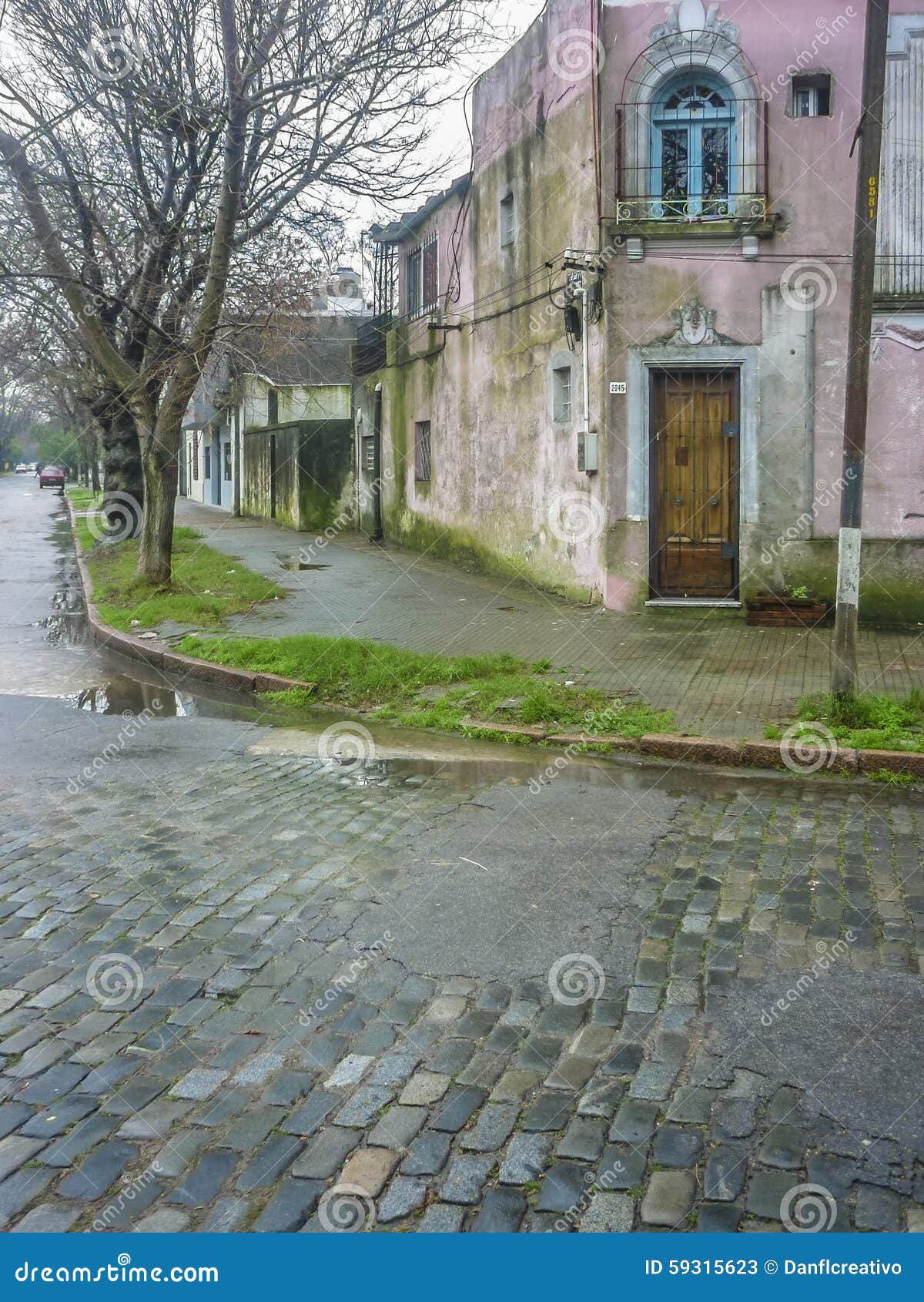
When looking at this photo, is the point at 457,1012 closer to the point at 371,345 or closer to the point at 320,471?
the point at 371,345

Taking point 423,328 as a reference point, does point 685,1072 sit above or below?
below

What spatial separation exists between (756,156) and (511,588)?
6.25 m

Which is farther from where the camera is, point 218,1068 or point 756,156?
point 756,156

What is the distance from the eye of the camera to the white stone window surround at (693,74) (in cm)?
1321

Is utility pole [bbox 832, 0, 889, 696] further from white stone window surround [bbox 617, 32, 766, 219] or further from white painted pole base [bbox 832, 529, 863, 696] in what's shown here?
white stone window surround [bbox 617, 32, 766, 219]

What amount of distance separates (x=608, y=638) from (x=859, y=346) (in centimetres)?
476

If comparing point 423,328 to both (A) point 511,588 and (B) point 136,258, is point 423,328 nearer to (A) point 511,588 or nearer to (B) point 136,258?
(B) point 136,258

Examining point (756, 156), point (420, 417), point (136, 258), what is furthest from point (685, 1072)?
point (420, 417)

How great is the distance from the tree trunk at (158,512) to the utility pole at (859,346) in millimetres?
9710

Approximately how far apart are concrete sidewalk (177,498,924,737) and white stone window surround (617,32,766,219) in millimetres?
4769

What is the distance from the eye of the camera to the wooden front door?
13.7 m

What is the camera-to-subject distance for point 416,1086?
139 inches

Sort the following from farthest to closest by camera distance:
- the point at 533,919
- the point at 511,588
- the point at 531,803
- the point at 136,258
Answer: the point at 136,258
the point at 511,588
the point at 531,803
the point at 533,919

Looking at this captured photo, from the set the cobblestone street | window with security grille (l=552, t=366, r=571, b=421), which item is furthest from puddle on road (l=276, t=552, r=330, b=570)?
the cobblestone street
